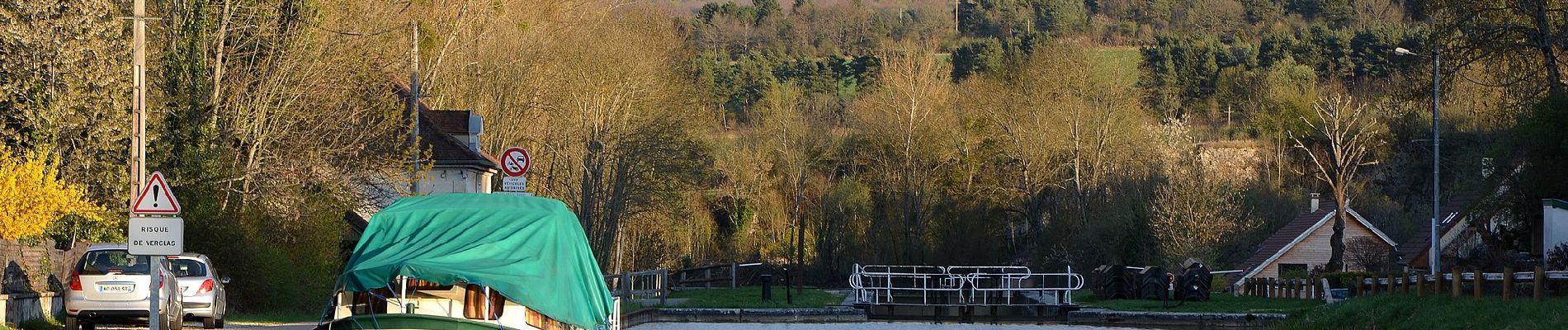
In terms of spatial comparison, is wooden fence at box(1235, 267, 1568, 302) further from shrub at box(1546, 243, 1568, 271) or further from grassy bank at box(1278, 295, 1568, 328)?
shrub at box(1546, 243, 1568, 271)

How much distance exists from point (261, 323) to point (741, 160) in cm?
5164

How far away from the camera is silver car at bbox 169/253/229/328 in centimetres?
2536

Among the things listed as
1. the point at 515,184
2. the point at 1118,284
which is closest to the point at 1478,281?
the point at 515,184

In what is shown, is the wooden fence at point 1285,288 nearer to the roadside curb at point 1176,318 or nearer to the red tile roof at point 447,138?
the roadside curb at point 1176,318

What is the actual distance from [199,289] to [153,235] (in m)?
6.49

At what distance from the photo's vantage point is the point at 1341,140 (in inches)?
2717

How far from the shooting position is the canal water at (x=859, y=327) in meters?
33.5

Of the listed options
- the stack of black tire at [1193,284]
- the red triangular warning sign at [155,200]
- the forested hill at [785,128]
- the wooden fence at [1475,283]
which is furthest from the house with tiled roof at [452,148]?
the red triangular warning sign at [155,200]

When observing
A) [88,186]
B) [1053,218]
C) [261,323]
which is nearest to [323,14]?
[88,186]

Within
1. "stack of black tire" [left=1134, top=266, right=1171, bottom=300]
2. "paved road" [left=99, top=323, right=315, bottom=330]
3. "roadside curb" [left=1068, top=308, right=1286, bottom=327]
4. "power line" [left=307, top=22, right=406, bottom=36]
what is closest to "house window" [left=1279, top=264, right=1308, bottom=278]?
"stack of black tire" [left=1134, top=266, right=1171, bottom=300]

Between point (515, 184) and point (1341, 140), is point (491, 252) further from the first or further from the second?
point (1341, 140)

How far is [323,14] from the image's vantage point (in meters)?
37.8

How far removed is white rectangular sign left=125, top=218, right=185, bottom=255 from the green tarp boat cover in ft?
10.7

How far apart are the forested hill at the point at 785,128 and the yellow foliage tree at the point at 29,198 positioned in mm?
2355
